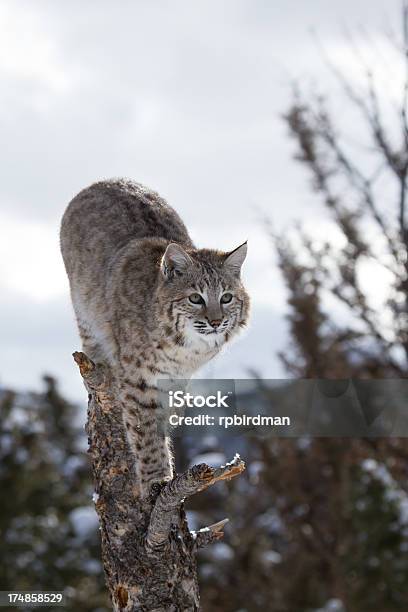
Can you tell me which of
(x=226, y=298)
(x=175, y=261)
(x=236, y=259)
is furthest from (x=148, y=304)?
(x=236, y=259)

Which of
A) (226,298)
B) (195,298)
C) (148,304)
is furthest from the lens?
(148,304)

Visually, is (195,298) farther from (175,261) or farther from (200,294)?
(175,261)

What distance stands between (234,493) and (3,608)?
18.2ft

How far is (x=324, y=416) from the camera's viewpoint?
13.1 meters

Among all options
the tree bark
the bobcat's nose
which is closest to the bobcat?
the bobcat's nose

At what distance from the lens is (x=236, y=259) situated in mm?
8555

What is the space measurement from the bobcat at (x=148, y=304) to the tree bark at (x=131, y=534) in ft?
0.54

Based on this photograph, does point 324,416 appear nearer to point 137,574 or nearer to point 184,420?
point 184,420

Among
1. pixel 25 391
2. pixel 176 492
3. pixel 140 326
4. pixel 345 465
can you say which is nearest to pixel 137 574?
pixel 176 492

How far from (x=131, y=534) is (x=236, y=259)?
237 centimetres

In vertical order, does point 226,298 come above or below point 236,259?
below

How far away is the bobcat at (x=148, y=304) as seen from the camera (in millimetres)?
8172

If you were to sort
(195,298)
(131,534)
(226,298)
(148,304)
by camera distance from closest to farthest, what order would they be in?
(131,534) → (195,298) → (226,298) → (148,304)

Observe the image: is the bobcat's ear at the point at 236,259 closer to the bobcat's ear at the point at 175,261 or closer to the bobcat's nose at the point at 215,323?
the bobcat's ear at the point at 175,261
